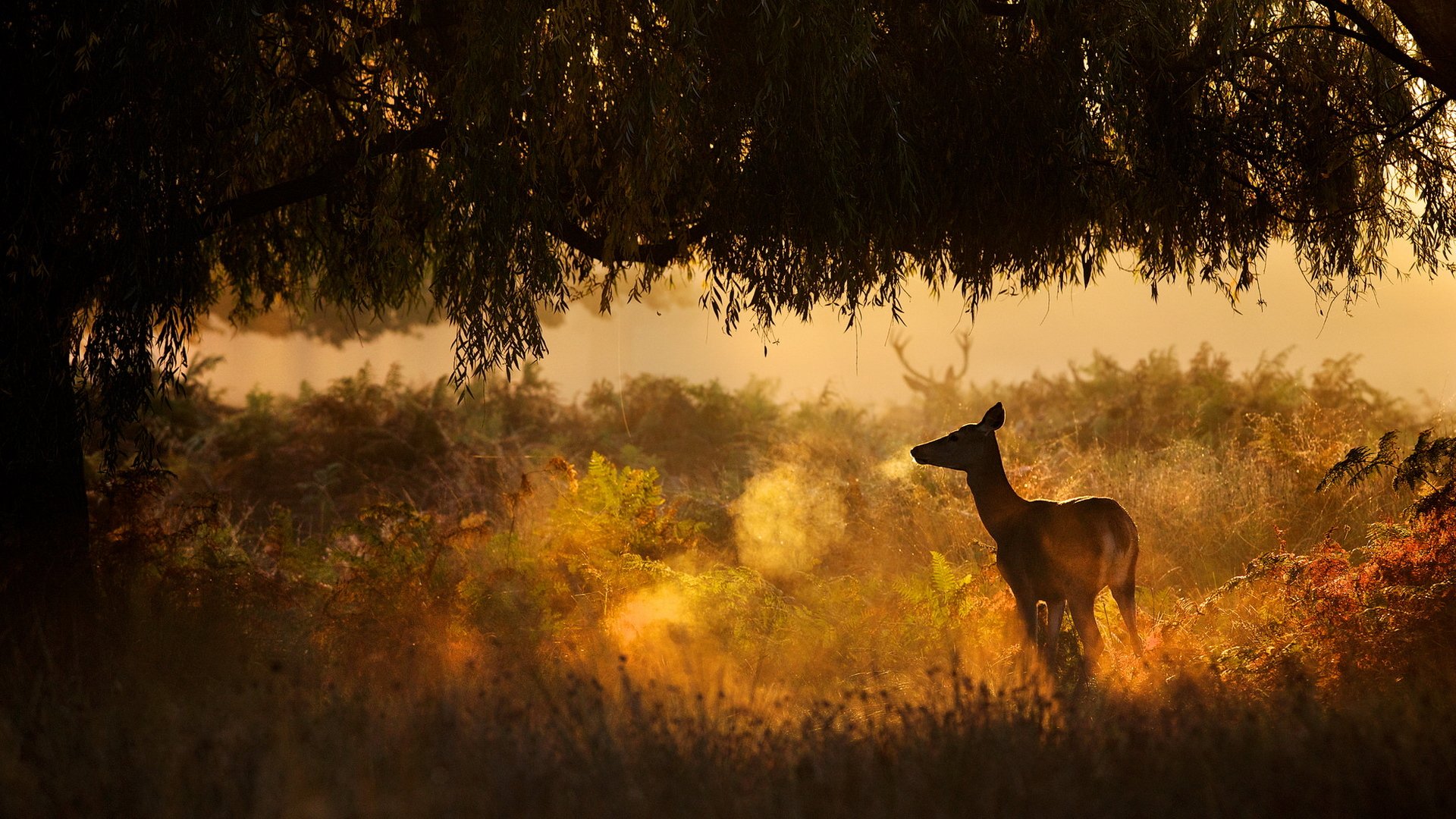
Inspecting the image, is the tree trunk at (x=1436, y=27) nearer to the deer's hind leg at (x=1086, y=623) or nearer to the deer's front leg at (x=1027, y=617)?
the deer's hind leg at (x=1086, y=623)

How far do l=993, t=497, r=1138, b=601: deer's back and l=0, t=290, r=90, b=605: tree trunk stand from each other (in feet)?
17.9

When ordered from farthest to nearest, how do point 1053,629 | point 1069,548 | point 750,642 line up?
point 750,642
point 1053,629
point 1069,548

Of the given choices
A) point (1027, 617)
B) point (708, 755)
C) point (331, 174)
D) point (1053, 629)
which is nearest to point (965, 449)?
point (1027, 617)

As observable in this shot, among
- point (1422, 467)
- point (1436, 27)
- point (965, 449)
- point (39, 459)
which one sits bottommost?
point (1422, 467)

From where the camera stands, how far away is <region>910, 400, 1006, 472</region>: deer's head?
698cm

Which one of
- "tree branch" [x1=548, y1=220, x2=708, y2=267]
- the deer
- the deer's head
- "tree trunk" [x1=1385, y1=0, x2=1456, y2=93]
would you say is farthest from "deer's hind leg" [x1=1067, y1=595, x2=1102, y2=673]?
"tree trunk" [x1=1385, y1=0, x2=1456, y2=93]

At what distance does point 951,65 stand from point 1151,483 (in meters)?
5.82

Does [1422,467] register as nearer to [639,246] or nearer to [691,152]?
[691,152]

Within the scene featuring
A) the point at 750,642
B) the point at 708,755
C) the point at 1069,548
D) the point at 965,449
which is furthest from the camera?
the point at 750,642

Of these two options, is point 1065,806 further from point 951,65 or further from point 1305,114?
point 1305,114

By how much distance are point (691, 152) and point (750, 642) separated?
3281 mm

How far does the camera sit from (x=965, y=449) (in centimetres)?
702

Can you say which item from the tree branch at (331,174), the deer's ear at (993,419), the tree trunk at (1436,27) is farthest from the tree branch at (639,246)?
the tree trunk at (1436,27)

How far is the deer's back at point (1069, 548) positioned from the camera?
6.46 metres
